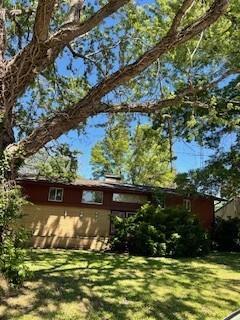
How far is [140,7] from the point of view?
53.0 ft

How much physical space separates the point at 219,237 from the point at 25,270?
776 inches

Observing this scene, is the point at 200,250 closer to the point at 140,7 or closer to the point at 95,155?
the point at 140,7

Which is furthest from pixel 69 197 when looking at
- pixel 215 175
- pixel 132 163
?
pixel 132 163

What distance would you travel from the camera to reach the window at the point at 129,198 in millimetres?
25422

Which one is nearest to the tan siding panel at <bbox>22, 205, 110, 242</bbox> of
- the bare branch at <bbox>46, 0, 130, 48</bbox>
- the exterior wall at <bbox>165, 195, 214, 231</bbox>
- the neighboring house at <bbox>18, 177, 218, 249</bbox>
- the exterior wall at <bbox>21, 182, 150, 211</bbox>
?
the neighboring house at <bbox>18, 177, 218, 249</bbox>

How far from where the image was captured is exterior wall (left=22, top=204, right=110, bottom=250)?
75.8 feet

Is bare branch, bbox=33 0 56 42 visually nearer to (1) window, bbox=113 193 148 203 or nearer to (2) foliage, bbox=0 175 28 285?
(2) foliage, bbox=0 175 28 285

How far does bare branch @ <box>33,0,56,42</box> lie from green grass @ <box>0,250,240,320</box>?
554 cm

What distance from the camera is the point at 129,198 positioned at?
2575 cm

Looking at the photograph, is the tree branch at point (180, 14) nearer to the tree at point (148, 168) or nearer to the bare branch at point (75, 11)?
the bare branch at point (75, 11)

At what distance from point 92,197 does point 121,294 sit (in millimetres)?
15279

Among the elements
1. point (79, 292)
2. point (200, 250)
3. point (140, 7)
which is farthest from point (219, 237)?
point (79, 292)

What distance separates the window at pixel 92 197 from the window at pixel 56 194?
1.38 meters

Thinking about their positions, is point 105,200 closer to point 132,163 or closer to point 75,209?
point 75,209
